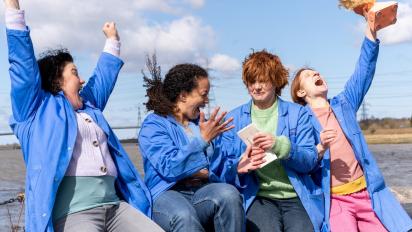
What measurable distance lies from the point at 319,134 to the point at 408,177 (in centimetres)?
1649

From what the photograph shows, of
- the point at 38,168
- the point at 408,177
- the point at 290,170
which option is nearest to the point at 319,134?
the point at 290,170

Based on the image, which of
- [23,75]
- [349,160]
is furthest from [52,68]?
[349,160]

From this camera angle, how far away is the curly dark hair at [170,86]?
528 cm

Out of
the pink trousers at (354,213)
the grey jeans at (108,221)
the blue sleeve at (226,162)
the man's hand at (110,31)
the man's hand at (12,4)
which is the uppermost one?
the man's hand at (12,4)

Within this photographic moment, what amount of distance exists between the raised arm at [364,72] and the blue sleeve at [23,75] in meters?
2.76

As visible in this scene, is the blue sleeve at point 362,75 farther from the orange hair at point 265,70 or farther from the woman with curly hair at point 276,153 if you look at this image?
the orange hair at point 265,70

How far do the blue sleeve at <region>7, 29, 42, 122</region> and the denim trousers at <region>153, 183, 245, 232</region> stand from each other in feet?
3.96

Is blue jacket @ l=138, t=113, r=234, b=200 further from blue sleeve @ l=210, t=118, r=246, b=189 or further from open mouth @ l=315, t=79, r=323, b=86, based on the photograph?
open mouth @ l=315, t=79, r=323, b=86

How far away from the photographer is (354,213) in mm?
5410

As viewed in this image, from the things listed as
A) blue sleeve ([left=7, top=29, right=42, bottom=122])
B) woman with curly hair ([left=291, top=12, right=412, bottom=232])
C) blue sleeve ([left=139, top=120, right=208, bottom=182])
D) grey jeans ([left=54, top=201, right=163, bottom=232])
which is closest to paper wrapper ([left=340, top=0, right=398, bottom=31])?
woman with curly hair ([left=291, top=12, right=412, bottom=232])

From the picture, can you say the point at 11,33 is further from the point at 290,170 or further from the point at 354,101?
the point at 354,101

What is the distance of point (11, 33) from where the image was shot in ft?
14.5

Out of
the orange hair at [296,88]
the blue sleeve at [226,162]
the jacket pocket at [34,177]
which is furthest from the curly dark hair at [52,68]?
the orange hair at [296,88]

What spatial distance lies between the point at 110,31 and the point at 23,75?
1186 mm
